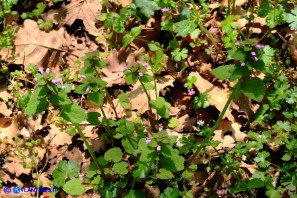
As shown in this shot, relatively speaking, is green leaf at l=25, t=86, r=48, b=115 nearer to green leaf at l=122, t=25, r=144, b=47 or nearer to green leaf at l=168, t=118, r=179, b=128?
green leaf at l=168, t=118, r=179, b=128

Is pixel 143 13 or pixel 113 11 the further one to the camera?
pixel 113 11

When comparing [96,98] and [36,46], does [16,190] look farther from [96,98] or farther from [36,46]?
[36,46]

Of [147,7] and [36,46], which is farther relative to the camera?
[36,46]

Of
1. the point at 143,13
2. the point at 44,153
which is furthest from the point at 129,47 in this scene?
the point at 44,153

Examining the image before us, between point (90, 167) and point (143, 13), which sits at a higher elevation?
point (143, 13)

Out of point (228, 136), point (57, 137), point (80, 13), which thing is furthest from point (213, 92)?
point (80, 13)

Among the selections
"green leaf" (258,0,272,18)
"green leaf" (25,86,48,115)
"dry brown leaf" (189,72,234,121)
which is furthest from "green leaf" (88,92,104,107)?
"green leaf" (258,0,272,18)

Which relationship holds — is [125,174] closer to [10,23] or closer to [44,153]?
[44,153]
